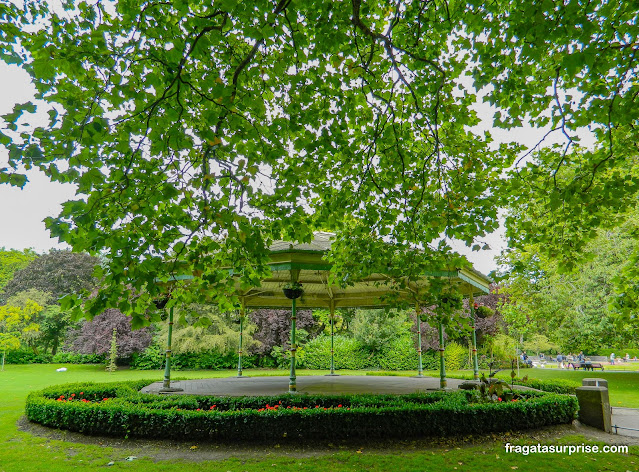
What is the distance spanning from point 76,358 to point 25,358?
3738mm

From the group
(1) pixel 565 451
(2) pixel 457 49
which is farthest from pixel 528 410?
(2) pixel 457 49

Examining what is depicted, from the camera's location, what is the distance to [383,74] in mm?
6352

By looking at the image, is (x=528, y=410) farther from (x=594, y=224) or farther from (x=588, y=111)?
(x=588, y=111)

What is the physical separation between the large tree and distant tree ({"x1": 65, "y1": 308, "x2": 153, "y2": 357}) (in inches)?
869

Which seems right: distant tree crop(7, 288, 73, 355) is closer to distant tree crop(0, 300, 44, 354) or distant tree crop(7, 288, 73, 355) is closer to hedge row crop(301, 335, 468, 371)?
distant tree crop(0, 300, 44, 354)

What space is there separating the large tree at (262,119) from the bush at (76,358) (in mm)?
27098

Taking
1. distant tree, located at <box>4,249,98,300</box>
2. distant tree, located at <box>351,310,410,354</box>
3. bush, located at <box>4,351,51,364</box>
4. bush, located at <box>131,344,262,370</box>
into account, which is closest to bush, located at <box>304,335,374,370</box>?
distant tree, located at <box>351,310,410,354</box>

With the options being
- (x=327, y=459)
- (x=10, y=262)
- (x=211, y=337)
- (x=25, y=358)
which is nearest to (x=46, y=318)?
(x=25, y=358)

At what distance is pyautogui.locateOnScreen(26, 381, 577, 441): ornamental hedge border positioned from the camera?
6430mm

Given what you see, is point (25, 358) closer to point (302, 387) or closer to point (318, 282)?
point (318, 282)

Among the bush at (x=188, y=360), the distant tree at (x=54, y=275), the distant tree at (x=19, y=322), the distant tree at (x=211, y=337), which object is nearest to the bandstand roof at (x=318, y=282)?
the distant tree at (x=211, y=337)

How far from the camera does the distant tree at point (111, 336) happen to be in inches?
945

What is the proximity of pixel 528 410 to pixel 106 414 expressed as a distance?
765cm

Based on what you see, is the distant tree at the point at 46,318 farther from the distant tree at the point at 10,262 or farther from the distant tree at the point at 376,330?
the distant tree at the point at 376,330
